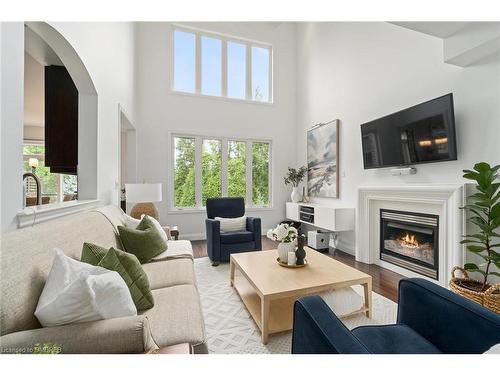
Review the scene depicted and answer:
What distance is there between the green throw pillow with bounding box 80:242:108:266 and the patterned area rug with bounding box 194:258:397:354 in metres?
0.94

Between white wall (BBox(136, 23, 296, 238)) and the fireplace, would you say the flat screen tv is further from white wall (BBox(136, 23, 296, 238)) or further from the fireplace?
white wall (BBox(136, 23, 296, 238))

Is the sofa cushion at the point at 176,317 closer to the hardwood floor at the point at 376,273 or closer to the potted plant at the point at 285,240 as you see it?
the potted plant at the point at 285,240

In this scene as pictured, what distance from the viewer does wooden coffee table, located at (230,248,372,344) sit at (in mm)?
1738

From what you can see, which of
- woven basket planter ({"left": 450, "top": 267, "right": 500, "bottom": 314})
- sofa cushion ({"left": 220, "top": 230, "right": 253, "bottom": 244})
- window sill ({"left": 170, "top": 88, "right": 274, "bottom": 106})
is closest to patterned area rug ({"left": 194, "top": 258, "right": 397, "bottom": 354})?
woven basket planter ({"left": 450, "top": 267, "right": 500, "bottom": 314})

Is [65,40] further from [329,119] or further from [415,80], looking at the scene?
[329,119]

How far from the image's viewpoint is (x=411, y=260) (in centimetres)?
301

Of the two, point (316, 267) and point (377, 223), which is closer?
point (316, 267)

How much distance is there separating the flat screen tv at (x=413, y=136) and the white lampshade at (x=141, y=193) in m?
3.01

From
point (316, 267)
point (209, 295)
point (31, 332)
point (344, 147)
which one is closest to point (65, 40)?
point (31, 332)

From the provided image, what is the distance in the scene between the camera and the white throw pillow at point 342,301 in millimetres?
1920

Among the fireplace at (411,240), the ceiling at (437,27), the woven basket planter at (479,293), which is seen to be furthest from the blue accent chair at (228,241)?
the ceiling at (437,27)

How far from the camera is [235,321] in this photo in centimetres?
198

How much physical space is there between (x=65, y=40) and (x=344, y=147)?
3.72 meters

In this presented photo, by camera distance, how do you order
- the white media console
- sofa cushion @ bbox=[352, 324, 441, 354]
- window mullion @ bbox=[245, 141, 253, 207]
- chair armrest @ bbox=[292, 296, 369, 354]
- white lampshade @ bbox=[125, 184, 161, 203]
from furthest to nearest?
window mullion @ bbox=[245, 141, 253, 207], the white media console, white lampshade @ bbox=[125, 184, 161, 203], sofa cushion @ bbox=[352, 324, 441, 354], chair armrest @ bbox=[292, 296, 369, 354]
